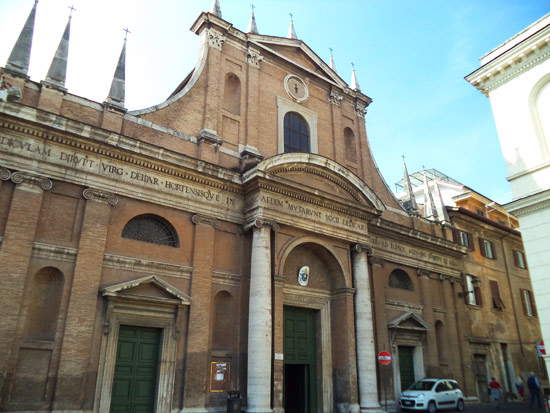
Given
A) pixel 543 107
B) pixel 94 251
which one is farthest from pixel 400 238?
pixel 94 251

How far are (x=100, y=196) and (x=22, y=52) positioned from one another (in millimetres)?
4658

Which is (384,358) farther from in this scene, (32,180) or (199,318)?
(32,180)

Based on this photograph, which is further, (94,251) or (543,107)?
(543,107)

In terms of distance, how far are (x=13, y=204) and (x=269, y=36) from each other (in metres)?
12.2

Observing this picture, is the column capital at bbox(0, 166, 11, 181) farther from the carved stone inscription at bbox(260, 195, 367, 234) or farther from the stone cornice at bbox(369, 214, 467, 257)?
the stone cornice at bbox(369, 214, 467, 257)

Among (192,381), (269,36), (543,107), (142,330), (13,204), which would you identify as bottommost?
(192,381)

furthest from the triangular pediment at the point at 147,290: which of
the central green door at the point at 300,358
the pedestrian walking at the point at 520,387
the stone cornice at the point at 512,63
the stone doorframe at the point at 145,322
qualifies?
the pedestrian walking at the point at 520,387

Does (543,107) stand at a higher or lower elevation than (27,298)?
higher

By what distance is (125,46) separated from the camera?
1533 cm

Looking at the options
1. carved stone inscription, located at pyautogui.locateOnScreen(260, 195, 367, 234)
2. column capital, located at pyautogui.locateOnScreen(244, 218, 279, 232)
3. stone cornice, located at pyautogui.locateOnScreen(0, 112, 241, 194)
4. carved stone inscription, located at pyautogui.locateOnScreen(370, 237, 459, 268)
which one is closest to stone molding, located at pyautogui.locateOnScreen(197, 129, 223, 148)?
stone cornice, located at pyautogui.locateOnScreen(0, 112, 241, 194)

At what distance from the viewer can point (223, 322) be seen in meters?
14.5

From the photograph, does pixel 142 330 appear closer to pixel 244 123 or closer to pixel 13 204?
pixel 13 204

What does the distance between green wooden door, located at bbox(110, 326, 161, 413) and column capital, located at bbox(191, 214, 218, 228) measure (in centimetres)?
342

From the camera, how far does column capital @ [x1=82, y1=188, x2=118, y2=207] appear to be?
41.8 feet
